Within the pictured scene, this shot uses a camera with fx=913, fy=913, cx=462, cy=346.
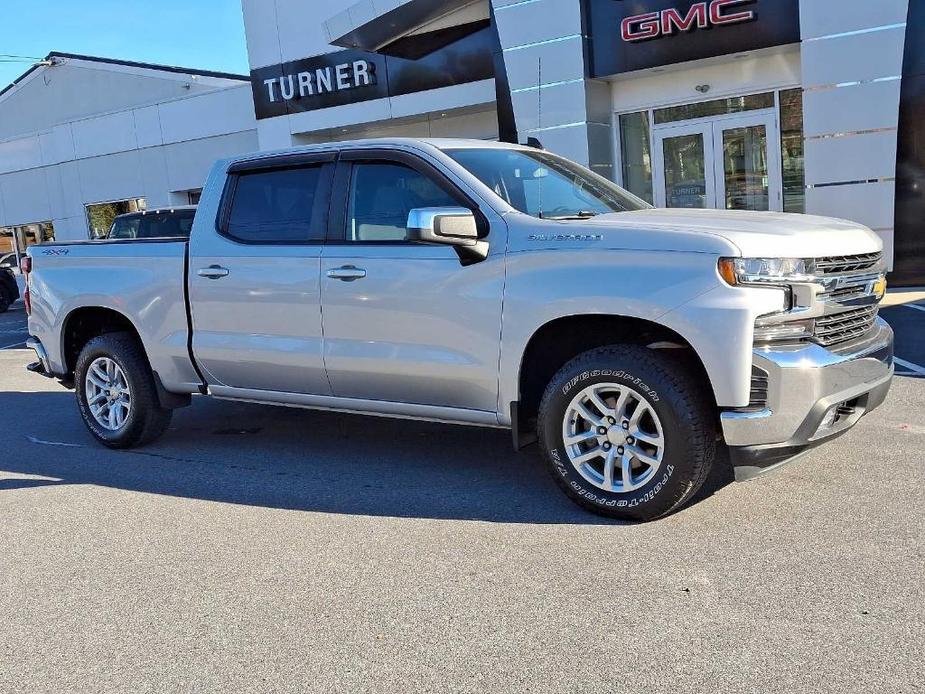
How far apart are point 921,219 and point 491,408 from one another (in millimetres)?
10546

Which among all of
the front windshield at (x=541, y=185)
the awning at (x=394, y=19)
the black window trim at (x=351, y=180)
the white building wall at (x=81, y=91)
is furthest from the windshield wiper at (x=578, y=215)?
the white building wall at (x=81, y=91)

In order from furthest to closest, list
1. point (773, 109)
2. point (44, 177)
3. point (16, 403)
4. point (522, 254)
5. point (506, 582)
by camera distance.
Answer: point (44, 177) → point (773, 109) → point (16, 403) → point (522, 254) → point (506, 582)

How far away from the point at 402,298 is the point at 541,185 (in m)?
1.05

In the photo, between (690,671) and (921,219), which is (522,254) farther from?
(921,219)

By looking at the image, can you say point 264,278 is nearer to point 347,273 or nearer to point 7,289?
point 347,273

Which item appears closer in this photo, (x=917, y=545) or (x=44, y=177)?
(x=917, y=545)

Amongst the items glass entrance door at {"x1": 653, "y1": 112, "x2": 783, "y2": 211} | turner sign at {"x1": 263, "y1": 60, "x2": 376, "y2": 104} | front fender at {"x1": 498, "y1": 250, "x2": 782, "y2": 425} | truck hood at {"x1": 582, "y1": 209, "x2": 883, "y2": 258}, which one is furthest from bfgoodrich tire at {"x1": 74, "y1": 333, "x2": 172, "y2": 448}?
turner sign at {"x1": 263, "y1": 60, "x2": 376, "y2": 104}

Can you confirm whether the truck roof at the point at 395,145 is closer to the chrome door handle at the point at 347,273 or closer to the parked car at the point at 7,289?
the chrome door handle at the point at 347,273

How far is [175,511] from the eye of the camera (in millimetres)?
5102

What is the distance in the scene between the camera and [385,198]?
17.3ft

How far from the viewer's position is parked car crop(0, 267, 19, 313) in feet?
70.8

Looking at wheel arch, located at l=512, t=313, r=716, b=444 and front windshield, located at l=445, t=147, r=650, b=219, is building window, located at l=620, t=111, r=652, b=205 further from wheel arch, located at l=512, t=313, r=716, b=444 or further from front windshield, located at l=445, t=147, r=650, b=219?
wheel arch, located at l=512, t=313, r=716, b=444

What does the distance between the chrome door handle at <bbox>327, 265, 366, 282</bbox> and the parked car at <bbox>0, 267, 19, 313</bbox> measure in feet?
62.9

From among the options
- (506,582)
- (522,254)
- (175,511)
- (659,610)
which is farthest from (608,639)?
(175,511)
